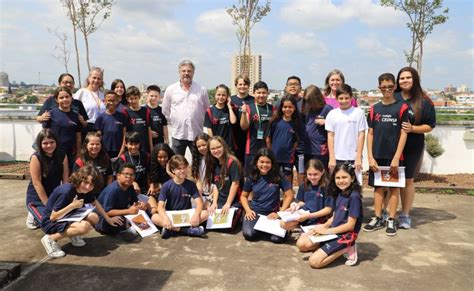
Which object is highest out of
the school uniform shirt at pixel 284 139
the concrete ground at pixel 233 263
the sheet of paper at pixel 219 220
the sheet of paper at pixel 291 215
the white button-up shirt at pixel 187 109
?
the white button-up shirt at pixel 187 109

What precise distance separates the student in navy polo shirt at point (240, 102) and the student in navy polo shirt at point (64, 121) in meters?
2.27

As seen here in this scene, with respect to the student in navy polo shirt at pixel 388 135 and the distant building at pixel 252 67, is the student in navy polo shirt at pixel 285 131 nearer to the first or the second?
the student in navy polo shirt at pixel 388 135

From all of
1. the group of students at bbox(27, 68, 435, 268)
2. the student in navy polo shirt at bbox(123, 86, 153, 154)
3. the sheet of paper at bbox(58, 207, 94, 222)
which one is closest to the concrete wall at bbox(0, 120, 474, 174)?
the group of students at bbox(27, 68, 435, 268)

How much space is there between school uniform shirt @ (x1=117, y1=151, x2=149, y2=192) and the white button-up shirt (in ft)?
2.29

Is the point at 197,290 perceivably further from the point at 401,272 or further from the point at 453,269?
the point at 453,269

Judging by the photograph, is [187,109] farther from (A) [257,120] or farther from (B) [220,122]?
(A) [257,120]

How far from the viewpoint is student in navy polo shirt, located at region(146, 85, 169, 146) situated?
6051 mm

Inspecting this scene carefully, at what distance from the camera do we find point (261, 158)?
4.70m

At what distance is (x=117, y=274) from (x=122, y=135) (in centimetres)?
247

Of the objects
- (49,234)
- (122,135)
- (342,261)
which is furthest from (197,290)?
(122,135)

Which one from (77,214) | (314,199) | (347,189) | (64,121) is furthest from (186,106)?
(347,189)

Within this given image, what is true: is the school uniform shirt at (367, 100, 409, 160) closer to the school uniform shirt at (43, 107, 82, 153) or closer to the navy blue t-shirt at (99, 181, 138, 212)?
the navy blue t-shirt at (99, 181, 138, 212)

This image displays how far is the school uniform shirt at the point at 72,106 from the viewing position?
536 cm

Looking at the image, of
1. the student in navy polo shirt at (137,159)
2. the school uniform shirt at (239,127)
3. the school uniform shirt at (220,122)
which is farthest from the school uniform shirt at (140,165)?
the school uniform shirt at (239,127)
